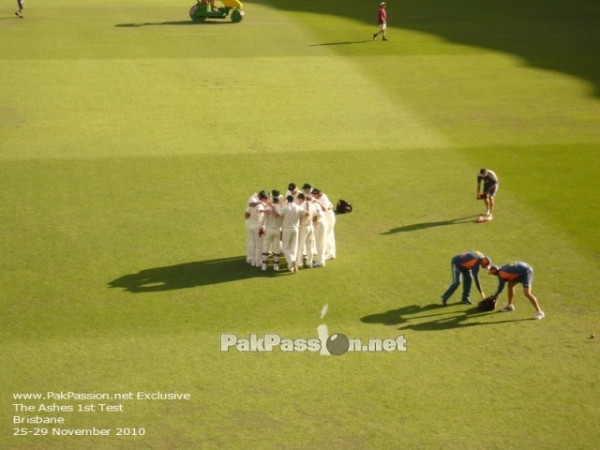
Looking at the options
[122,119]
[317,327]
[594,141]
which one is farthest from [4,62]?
[317,327]

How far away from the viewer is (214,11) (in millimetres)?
45438

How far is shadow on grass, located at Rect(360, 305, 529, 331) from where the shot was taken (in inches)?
683

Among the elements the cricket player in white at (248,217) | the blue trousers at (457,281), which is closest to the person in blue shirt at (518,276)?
the blue trousers at (457,281)

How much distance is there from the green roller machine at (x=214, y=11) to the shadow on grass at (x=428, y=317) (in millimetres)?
29683

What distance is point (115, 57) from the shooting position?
1521 inches

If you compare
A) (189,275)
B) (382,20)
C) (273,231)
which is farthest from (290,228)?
(382,20)

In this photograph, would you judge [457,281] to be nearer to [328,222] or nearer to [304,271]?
[328,222]

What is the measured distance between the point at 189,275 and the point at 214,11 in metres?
28.3

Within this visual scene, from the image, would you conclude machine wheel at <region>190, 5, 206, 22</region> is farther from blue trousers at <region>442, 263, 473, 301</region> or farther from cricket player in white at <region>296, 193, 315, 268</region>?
blue trousers at <region>442, 263, 473, 301</region>

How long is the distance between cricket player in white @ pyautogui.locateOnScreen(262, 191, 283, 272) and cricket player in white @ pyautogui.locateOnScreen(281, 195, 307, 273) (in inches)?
4.6

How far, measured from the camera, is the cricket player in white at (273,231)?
1922 centimetres

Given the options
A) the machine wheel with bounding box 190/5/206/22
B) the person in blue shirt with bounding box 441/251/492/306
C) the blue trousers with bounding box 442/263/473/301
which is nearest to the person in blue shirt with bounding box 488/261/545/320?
the person in blue shirt with bounding box 441/251/492/306

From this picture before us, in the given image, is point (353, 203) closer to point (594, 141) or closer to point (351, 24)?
point (594, 141)

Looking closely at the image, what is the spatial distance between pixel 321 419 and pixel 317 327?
9.25ft
